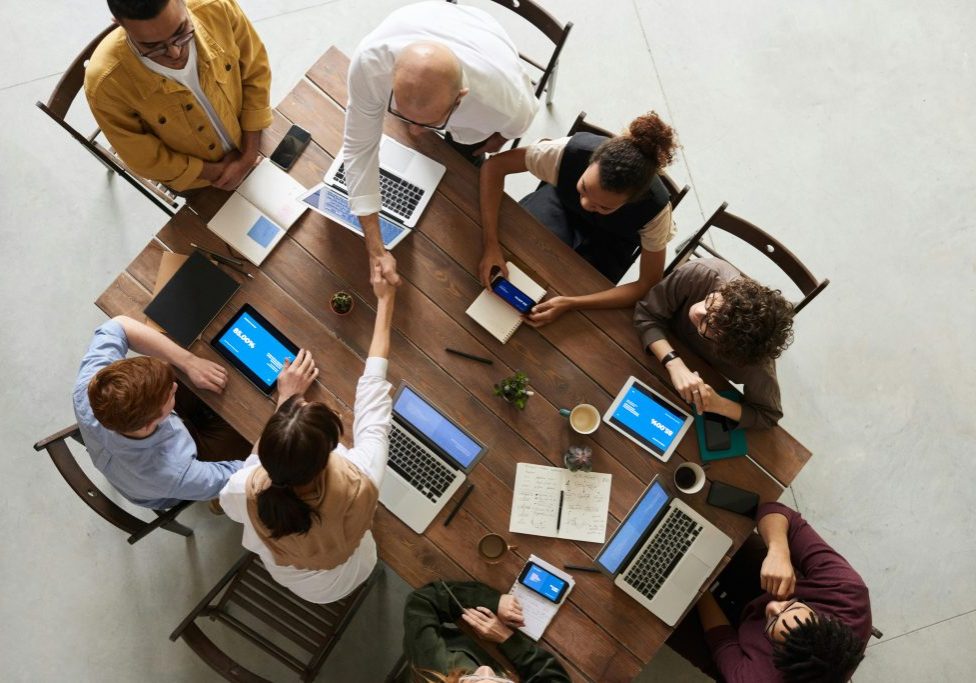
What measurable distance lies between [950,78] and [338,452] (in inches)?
148

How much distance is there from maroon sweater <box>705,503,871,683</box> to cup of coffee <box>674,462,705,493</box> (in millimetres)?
238

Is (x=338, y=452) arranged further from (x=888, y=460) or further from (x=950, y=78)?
(x=950, y=78)

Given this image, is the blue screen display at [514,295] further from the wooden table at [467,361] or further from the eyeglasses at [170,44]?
the eyeglasses at [170,44]

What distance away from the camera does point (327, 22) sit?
136 inches

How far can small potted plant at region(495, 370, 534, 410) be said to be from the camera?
2188 mm

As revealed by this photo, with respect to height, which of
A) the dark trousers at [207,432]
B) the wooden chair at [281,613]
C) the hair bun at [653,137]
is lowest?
the wooden chair at [281,613]

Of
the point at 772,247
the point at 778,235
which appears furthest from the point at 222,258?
the point at 778,235

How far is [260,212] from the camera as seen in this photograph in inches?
90.7

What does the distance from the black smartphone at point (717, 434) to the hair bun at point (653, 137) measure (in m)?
0.86

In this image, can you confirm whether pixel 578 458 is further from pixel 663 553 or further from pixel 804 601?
pixel 804 601

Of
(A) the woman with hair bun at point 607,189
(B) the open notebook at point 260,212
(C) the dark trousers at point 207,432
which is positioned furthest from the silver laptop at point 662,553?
(B) the open notebook at point 260,212

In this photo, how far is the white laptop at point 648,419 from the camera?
7.38ft

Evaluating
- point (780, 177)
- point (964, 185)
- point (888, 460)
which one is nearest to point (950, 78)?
point (964, 185)

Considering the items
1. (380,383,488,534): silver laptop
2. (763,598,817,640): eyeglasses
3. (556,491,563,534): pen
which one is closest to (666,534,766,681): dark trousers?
(763,598,817,640): eyeglasses
